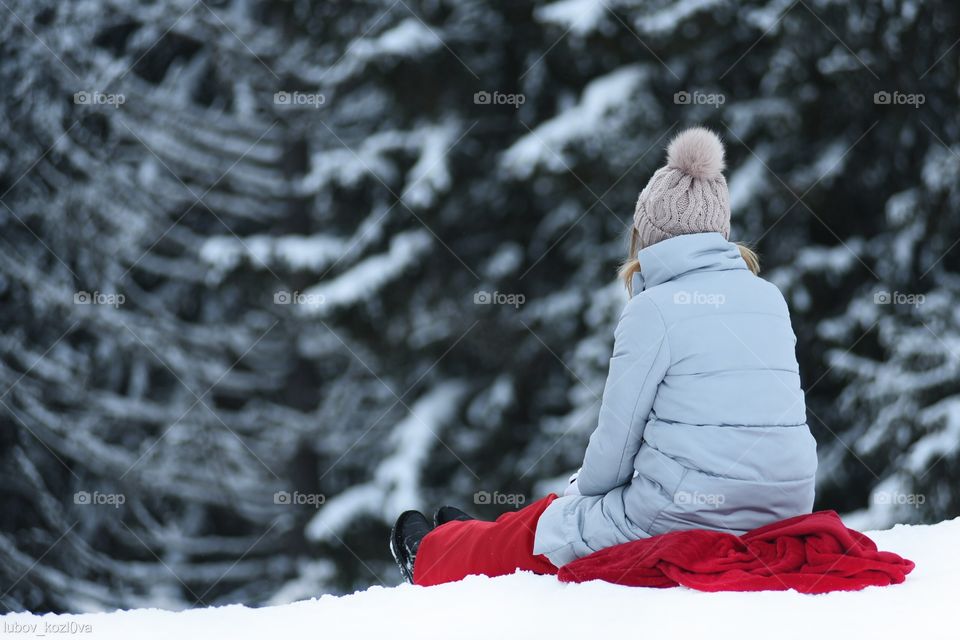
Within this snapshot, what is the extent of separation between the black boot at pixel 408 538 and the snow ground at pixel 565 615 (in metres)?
0.49

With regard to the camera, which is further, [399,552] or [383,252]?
[383,252]

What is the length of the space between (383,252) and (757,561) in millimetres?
5468

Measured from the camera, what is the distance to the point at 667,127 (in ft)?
21.5

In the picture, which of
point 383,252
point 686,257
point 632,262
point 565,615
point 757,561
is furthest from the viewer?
point 383,252

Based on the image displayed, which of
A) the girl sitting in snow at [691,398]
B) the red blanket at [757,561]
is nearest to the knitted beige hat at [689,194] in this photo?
the girl sitting in snow at [691,398]

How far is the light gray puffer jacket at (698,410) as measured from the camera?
2289 mm

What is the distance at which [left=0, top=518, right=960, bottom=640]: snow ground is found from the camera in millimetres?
1948

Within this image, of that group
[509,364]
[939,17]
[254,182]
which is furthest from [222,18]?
[939,17]

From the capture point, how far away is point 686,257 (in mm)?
2371

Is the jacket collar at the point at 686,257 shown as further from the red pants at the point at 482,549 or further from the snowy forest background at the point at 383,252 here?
the snowy forest background at the point at 383,252

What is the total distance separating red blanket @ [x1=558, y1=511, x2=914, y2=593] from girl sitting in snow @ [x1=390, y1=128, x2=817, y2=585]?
6 centimetres

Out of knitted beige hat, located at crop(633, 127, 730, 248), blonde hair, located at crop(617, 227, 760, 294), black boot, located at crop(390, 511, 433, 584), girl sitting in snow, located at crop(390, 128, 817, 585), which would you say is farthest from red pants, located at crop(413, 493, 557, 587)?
knitted beige hat, located at crop(633, 127, 730, 248)

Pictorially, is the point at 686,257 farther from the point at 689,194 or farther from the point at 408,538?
the point at 408,538

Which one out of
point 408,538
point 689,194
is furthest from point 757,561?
point 408,538
